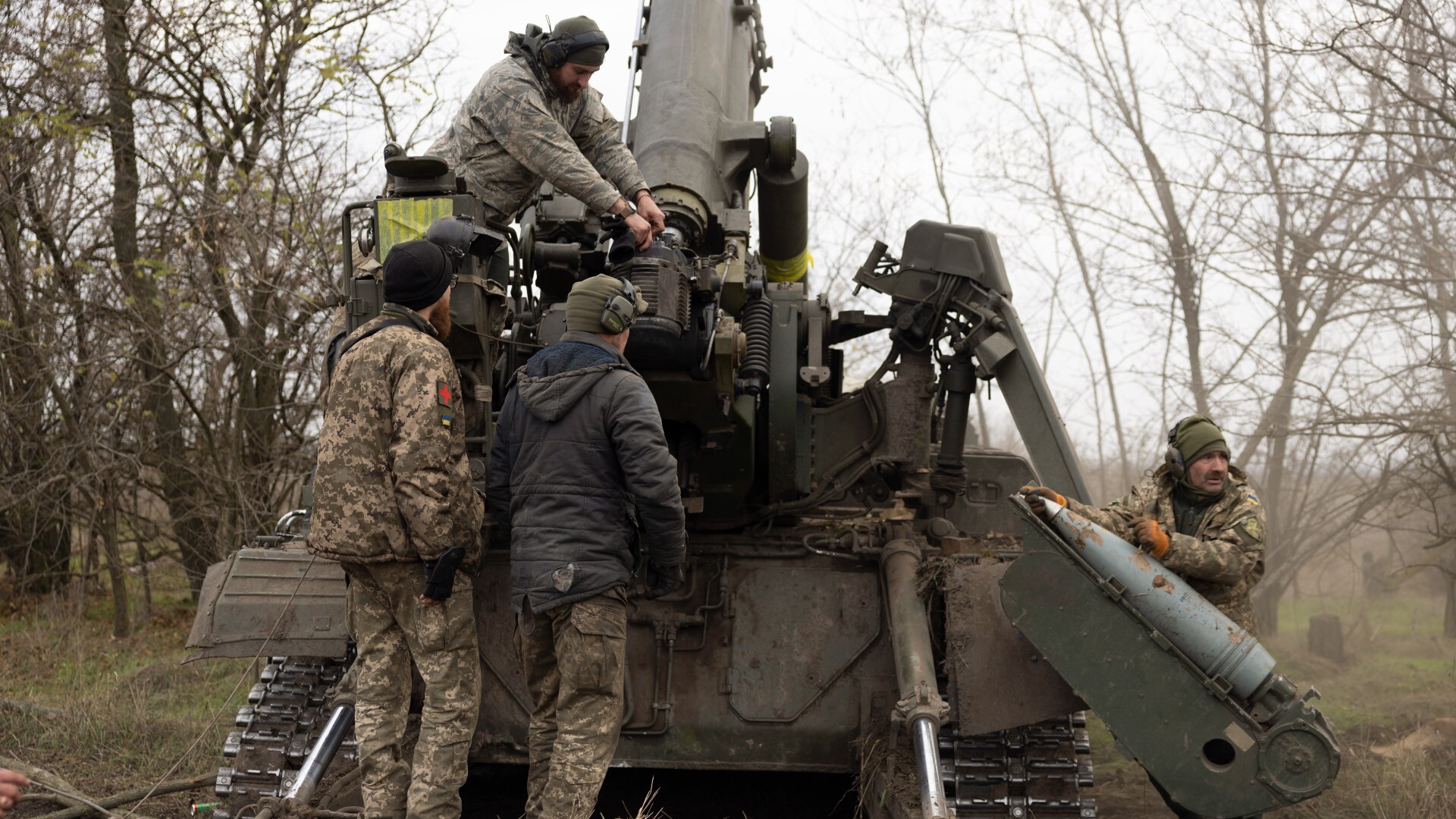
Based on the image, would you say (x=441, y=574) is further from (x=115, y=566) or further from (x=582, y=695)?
(x=115, y=566)

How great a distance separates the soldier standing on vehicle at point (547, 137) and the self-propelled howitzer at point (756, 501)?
157 millimetres

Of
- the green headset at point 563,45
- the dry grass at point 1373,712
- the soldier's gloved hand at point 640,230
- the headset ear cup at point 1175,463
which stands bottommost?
the dry grass at point 1373,712

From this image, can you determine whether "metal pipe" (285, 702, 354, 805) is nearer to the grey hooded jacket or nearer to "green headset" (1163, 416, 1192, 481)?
the grey hooded jacket

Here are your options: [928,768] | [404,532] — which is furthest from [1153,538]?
[404,532]

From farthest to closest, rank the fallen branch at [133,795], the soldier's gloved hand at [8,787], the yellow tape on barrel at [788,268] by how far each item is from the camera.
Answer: the yellow tape on barrel at [788,268] → the fallen branch at [133,795] → the soldier's gloved hand at [8,787]

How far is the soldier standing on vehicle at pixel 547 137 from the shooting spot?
17.0 feet

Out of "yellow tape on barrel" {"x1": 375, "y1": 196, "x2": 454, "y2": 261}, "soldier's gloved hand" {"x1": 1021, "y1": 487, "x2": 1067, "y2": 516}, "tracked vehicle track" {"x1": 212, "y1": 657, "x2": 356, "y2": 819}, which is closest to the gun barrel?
"soldier's gloved hand" {"x1": 1021, "y1": 487, "x2": 1067, "y2": 516}

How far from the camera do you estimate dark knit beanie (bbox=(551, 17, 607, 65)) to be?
535cm

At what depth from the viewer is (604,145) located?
5.68 meters

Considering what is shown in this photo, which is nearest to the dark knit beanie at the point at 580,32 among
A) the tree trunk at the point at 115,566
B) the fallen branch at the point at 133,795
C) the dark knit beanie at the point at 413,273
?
the dark knit beanie at the point at 413,273

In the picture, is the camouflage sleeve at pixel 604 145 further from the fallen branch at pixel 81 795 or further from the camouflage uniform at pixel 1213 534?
the fallen branch at pixel 81 795

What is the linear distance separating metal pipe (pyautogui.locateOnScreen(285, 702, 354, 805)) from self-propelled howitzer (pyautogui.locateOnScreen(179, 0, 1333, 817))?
394mm

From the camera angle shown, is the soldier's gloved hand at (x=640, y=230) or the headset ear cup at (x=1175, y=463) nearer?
the soldier's gloved hand at (x=640, y=230)

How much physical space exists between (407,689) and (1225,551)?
2.93 m
